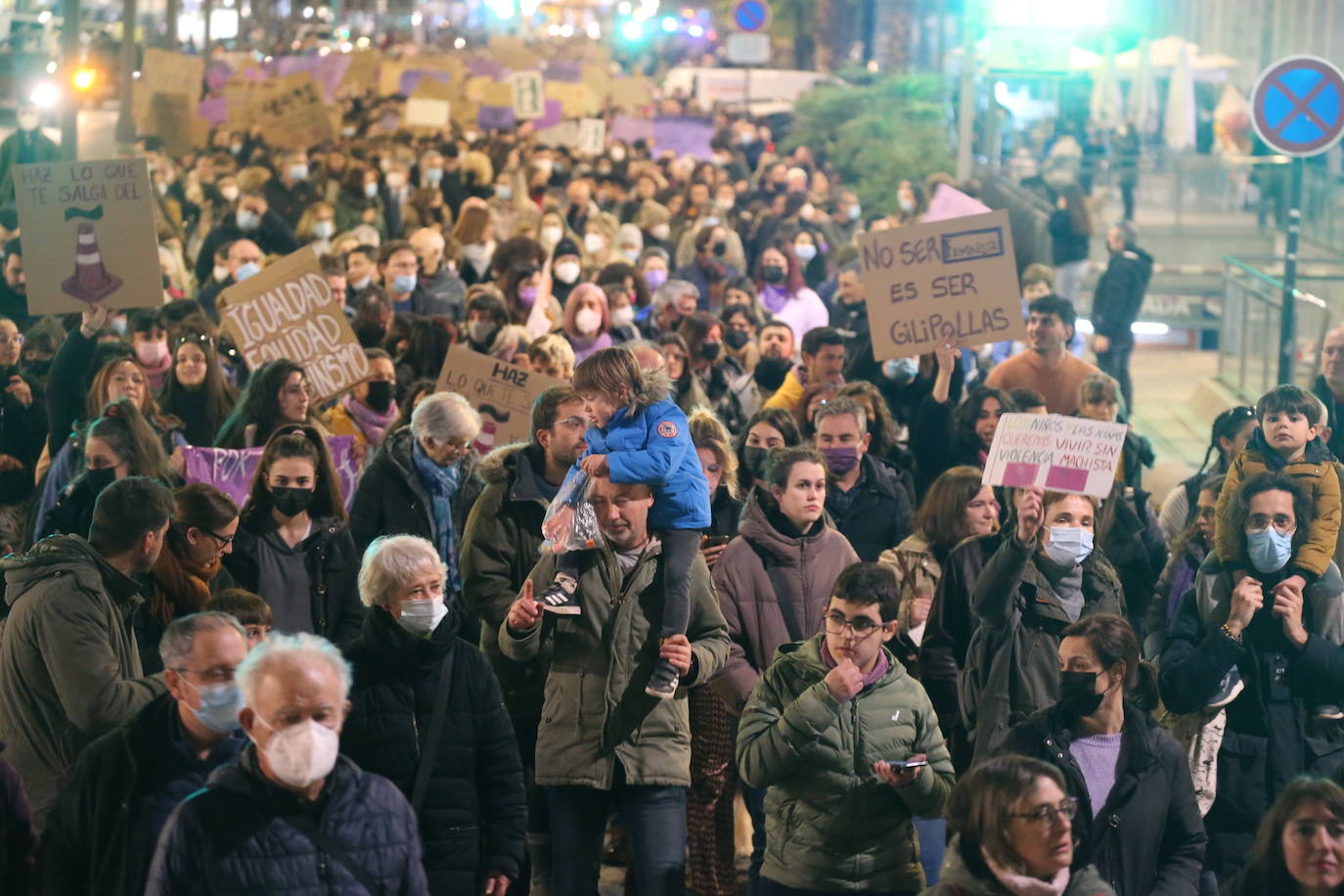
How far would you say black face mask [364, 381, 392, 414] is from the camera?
34.6 ft

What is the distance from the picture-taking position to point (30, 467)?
34.8 ft

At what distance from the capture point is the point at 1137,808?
18.7 ft

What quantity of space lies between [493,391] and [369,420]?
76 centimetres

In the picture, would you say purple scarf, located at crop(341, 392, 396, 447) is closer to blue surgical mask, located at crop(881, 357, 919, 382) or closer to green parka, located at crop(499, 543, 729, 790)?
blue surgical mask, located at crop(881, 357, 919, 382)

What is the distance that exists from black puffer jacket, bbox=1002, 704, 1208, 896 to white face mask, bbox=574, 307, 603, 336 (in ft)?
21.9

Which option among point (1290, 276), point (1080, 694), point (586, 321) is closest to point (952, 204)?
point (1290, 276)

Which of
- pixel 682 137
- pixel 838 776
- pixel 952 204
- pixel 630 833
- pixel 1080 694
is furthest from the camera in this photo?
pixel 682 137

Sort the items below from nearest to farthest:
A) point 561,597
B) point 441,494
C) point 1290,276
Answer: point 561,597 → point 441,494 → point 1290,276

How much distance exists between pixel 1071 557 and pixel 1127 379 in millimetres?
10674

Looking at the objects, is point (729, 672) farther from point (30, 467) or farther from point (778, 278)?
point (778, 278)

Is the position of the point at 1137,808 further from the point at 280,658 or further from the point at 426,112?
the point at 426,112

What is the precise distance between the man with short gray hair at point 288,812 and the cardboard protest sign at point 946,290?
245 inches

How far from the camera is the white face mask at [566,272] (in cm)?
1489

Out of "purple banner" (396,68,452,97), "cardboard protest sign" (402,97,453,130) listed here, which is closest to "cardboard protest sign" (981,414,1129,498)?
"cardboard protest sign" (402,97,453,130)
